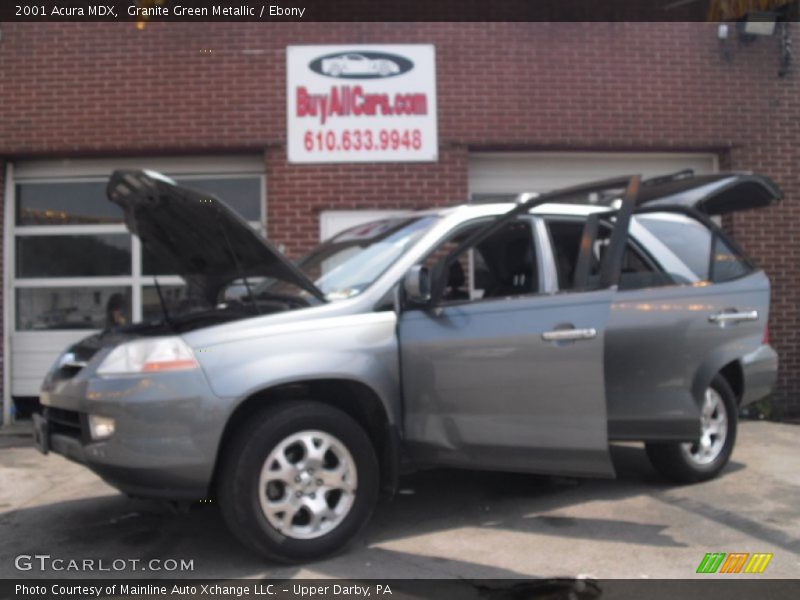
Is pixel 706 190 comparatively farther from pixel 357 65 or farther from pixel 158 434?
pixel 357 65

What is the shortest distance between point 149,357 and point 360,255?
4.84 feet

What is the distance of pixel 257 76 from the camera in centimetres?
836

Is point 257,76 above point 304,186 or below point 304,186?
above

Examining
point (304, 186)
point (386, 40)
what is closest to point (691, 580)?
point (304, 186)

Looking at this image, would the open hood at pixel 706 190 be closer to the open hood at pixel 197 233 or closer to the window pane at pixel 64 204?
the open hood at pixel 197 233

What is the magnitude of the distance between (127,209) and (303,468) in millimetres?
1817

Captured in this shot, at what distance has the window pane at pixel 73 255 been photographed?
28.2ft

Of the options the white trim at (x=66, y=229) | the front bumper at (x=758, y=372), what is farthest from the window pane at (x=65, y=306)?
the front bumper at (x=758, y=372)

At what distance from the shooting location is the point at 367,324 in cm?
397

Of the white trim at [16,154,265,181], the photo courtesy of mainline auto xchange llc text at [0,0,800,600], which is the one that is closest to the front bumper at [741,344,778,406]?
the photo courtesy of mainline auto xchange llc text at [0,0,800,600]

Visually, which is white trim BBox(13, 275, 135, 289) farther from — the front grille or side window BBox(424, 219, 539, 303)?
side window BBox(424, 219, 539, 303)

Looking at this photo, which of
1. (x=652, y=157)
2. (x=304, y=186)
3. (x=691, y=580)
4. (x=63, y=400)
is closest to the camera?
(x=691, y=580)

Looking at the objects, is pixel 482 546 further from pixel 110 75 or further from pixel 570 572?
pixel 110 75

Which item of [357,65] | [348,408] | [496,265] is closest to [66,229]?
[357,65]
